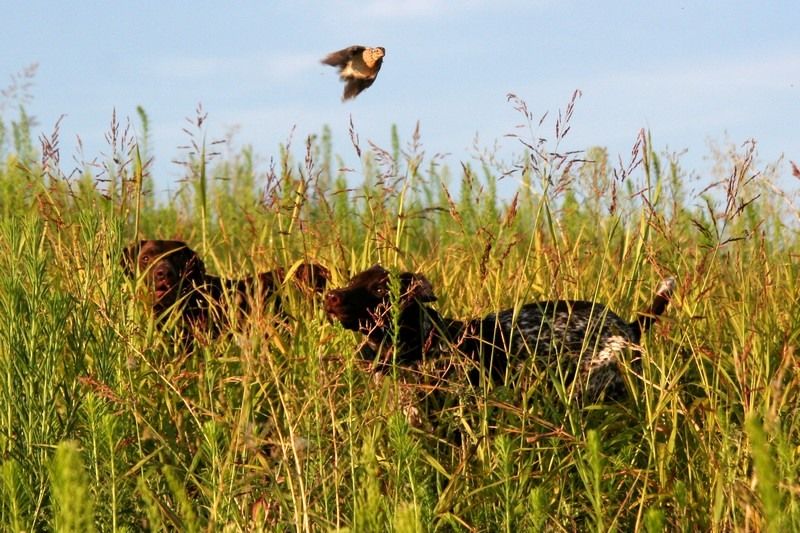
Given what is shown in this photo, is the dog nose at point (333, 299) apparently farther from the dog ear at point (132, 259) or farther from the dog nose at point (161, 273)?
the dog nose at point (161, 273)

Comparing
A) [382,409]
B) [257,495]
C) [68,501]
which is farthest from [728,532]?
[68,501]

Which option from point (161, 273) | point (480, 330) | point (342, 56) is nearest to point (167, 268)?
point (161, 273)

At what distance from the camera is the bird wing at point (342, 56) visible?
551cm

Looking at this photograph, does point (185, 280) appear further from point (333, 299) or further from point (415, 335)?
point (333, 299)

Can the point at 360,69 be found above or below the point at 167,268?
above

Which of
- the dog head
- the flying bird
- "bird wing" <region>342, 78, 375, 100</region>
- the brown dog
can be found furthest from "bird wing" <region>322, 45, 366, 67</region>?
the dog head

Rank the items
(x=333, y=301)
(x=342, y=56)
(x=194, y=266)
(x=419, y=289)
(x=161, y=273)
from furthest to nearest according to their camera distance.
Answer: (x=194, y=266)
(x=161, y=273)
(x=342, y=56)
(x=419, y=289)
(x=333, y=301)

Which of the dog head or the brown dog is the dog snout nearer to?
the brown dog

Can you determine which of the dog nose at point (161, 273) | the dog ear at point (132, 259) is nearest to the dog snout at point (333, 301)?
the dog ear at point (132, 259)

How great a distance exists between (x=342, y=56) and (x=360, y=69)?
25 centimetres

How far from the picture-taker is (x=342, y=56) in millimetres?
5590

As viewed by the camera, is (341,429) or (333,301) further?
(333,301)

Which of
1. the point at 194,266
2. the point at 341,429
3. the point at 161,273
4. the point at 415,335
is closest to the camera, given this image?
the point at 341,429

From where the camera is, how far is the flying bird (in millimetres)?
5332
